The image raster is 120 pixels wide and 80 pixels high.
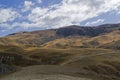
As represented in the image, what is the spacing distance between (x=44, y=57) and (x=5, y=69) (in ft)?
204

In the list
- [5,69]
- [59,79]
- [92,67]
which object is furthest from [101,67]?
[59,79]

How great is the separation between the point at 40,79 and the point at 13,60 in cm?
5026

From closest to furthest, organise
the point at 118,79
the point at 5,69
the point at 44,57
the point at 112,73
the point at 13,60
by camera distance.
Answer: the point at 5,69 → the point at 118,79 → the point at 112,73 → the point at 13,60 → the point at 44,57

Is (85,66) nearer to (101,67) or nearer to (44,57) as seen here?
(101,67)

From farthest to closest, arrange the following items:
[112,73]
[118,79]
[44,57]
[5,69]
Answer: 1. [44,57]
2. [112,73]
3. [118,79]
4. [5,69]

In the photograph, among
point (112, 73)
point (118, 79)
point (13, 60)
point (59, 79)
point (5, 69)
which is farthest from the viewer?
point (13, 60)

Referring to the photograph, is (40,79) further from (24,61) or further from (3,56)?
(24,61)

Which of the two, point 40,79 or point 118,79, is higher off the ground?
point 40,79

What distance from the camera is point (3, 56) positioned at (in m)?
96.7

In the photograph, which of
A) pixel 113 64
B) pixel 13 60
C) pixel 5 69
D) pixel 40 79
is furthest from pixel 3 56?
pixel 40 79

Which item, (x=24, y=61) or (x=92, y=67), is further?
(x=24, y=61)

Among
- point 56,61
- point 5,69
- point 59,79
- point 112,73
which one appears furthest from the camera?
point 56,61

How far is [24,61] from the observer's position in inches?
4218

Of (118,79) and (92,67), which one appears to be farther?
(92,67)
